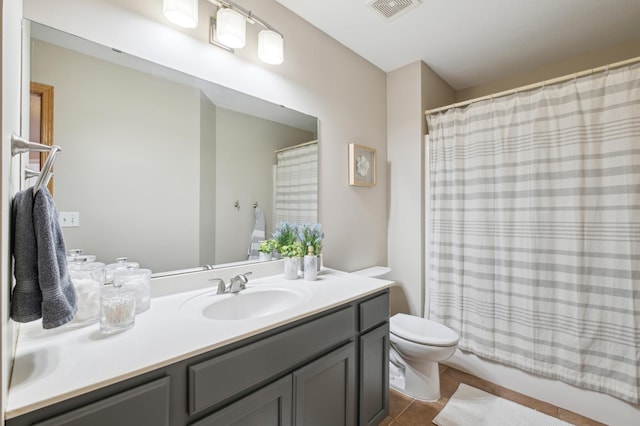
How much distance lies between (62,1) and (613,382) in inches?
125

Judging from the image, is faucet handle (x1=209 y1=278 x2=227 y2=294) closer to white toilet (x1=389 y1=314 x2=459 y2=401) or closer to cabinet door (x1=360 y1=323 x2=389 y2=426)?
cabinet door (x1=360 y1=323 x2=389 y2=426)

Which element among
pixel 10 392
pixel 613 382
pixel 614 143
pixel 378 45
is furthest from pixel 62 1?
pixel 613 382

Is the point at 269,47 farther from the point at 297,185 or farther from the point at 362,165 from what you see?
the point at 362,165

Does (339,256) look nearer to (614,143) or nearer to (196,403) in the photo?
(196,403)

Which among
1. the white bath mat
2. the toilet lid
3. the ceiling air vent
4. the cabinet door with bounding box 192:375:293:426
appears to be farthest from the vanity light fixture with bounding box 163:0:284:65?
the white bath mat

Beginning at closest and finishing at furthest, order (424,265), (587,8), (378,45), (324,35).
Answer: (587,8)
(324,35)
(378,45)
(424,265)

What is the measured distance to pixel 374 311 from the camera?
4.78 ft

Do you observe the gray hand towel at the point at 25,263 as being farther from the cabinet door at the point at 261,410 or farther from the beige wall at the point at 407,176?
the beige wall at the point at 407,176

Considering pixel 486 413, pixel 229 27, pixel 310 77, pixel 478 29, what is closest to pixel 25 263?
pixel 229 27

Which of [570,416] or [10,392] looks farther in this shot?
[570,416]

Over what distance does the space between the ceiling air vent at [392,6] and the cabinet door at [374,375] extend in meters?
1.89

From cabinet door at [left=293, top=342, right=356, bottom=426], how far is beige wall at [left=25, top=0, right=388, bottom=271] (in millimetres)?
830

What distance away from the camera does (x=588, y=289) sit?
1647 millimetres

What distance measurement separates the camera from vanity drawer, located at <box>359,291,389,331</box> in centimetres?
139
